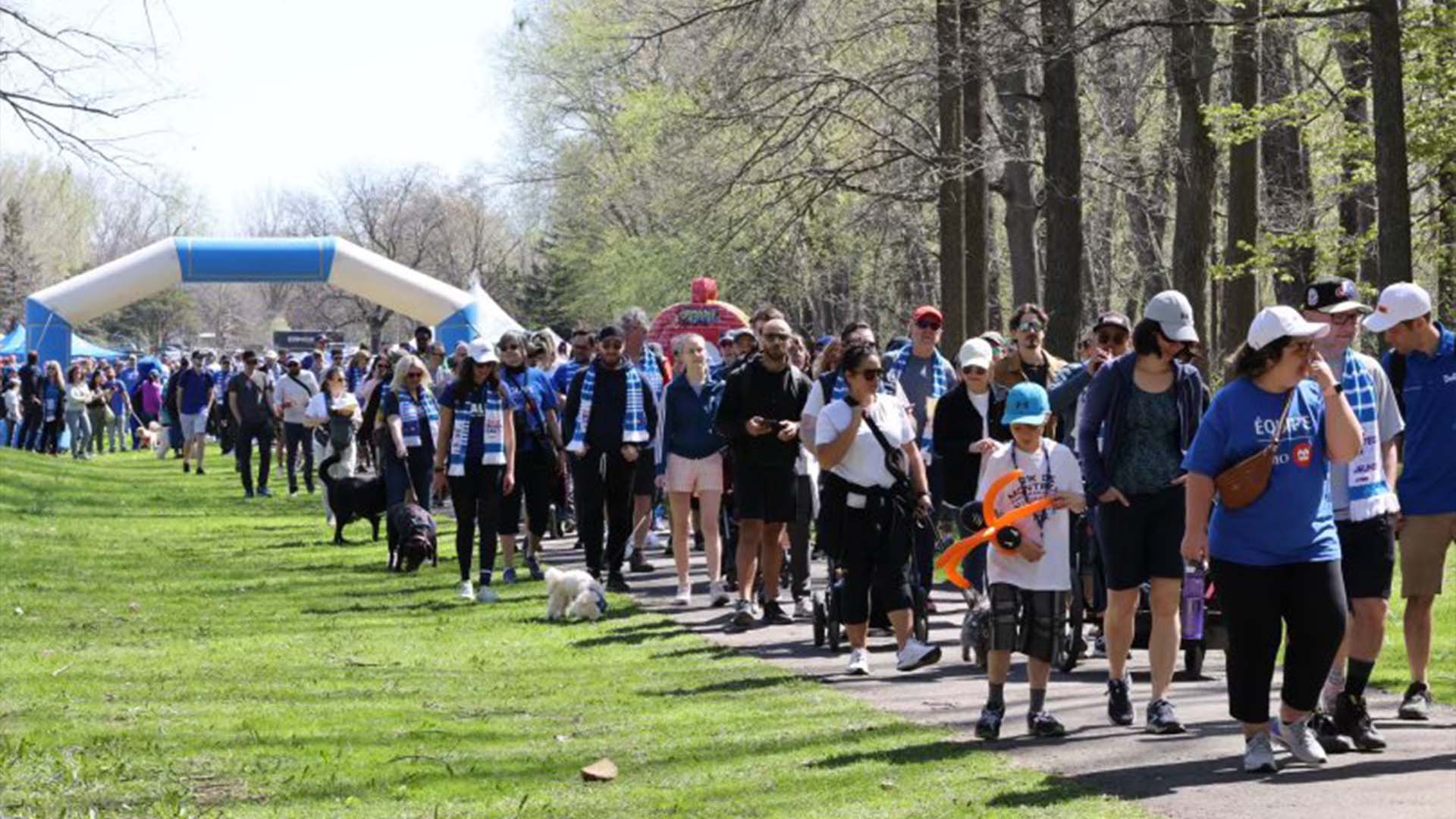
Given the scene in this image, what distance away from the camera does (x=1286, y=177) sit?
1361 inches

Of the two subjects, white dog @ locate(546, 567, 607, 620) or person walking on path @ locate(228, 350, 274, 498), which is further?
person walking on path @ locate(228, 350, 274, 498)

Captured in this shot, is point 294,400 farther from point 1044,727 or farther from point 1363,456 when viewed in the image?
point 1363,456

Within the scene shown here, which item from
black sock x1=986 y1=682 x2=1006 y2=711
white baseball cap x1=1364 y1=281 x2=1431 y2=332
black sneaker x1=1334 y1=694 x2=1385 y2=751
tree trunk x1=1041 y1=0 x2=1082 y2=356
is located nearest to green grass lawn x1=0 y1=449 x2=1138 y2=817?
black sock x1=986 y1=682 x2=1006 y2=711

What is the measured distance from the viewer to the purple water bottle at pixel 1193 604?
1174 cm

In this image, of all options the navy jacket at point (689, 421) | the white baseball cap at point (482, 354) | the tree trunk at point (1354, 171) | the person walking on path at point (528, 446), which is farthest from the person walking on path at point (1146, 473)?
the tree trunk at point (1354, 171)

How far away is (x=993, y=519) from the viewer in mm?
10406

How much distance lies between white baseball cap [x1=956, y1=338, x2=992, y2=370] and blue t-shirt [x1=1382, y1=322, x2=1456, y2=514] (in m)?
3.99

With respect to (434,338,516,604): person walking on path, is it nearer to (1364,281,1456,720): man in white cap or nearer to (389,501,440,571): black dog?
(389,501,440,571): black dog

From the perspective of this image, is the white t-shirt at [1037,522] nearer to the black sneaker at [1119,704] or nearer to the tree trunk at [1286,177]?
the black sneaker at [1119,704]

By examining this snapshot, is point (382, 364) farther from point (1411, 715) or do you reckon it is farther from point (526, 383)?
point (1411, 715)

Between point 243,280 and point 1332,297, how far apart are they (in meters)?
43.8

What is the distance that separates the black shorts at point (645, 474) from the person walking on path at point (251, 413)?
1275 centimetres

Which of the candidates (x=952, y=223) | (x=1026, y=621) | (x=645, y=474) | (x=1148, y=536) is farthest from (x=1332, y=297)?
(x=952, y=223)

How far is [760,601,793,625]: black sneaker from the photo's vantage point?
51.3ft
